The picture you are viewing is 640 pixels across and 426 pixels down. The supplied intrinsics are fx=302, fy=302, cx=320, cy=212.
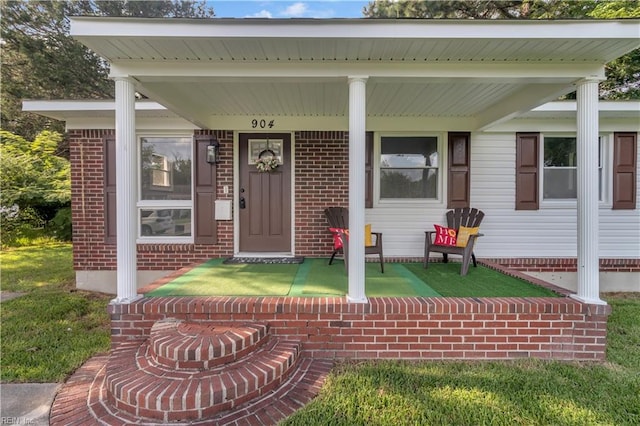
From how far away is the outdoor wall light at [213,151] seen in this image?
179 inches

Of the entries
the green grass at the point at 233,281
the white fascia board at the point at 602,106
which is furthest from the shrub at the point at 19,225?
the white fascia board at the point at 602,106

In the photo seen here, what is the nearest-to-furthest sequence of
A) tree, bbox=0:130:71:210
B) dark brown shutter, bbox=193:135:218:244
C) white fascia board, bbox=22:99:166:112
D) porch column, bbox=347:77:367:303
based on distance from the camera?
porch column, bbox=347:77:367:303, white fascia board, bbox=22:99:166:112, dark brown shutter, bbox=193:135:218:244, tree, bbox=0:130:71:210

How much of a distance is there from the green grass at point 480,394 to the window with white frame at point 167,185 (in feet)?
11.4

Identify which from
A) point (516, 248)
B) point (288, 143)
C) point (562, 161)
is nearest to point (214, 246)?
point (288, 143)

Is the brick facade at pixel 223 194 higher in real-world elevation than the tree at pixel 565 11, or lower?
lower

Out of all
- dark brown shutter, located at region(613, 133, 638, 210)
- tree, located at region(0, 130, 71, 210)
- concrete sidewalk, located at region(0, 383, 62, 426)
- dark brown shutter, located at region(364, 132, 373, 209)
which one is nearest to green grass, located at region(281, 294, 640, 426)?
concrete sidewalk, located at region(0, 383, 62, 426)

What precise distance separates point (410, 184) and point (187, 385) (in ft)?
13.0

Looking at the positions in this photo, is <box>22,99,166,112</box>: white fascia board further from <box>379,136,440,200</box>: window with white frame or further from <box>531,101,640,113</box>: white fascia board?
<box>531,101,640,113</box>: white fascia board

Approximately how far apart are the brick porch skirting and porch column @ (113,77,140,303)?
229 mm

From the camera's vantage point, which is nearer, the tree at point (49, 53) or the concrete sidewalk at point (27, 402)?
the concrete sidewalk at point (27, 402)

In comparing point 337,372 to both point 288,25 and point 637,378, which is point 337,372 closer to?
point 637,378

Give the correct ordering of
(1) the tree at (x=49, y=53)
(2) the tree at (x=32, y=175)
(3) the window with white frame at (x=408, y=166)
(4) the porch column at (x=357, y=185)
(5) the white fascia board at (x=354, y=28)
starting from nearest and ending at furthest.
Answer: (5) the white fascia board at (x=354, y=28) → (4) the porch column at (x=357, y=185) → (3) the window with white frame at (x=408, y=166) → (2) the tree at (x=32, y=175) → (1) the tree at (x=49, y=53)

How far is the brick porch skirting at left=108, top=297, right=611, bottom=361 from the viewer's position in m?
2.58

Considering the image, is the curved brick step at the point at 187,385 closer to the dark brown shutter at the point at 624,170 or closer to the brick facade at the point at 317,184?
the brick facade at the point at 317,184
